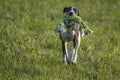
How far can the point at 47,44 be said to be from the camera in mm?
14297

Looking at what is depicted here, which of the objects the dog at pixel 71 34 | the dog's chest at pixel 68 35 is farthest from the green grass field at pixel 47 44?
the dog's chest at pixel 68 35

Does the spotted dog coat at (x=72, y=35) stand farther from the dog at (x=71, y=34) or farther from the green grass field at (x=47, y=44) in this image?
the green grass field at (x=47, y=44)

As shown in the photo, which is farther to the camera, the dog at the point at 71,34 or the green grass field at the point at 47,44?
the dog at the point at 71,34

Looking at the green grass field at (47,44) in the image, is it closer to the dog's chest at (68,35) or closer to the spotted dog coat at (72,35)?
the spotted dog coat at (72,35)

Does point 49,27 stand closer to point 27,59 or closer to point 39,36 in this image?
point 39,36

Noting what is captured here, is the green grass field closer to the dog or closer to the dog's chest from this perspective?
the dog

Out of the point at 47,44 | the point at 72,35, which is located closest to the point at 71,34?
the point at 72,35

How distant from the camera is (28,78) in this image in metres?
10.5

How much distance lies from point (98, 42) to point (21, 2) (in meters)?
7.10

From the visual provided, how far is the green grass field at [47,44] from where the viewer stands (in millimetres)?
11297

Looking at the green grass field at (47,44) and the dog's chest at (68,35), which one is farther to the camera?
the dog's chest at (68,35)

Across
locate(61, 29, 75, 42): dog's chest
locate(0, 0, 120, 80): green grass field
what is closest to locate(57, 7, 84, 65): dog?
locate(61, 29, 75, 42): dog's chest

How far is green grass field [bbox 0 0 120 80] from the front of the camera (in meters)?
11.3

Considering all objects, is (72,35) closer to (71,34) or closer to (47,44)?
(71,34)
